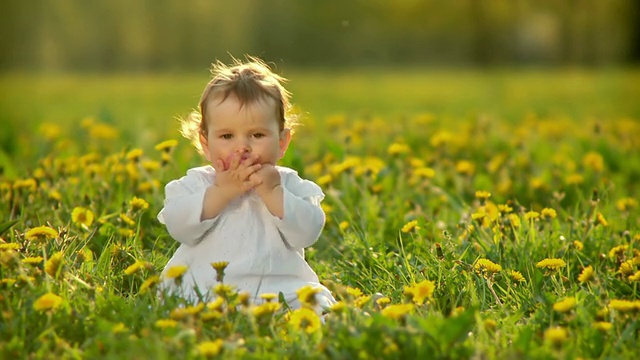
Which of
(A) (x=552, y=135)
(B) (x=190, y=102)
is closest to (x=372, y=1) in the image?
(B) (x=190, y=102)

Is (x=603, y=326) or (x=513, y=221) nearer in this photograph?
(x=603, y=326)

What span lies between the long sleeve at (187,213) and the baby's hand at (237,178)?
0.25 ft

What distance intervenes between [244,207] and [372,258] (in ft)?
1.91

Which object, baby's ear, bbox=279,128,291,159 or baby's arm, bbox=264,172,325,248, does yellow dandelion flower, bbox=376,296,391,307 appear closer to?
baby's arm, bbox=264,172,325,248

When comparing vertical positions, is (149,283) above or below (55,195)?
above

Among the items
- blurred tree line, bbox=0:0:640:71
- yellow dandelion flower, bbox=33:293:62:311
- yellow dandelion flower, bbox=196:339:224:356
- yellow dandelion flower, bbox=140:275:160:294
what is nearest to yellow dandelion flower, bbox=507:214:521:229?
yellow dandelion flower, bbox=140:275:160:294

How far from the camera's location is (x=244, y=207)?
2.68 m

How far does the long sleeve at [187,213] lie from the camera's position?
102 inches

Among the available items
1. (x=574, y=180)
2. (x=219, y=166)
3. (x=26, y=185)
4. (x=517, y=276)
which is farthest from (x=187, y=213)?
(x=574, y=180)

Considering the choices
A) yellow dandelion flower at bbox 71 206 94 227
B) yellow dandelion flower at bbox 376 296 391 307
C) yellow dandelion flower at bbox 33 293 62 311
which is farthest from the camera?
yellow dandelion flower at bbox 71 206 94 227

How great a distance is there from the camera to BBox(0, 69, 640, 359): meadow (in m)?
2.15

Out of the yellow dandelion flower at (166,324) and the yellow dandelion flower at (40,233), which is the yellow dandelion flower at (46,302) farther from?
the yellow dandelion flower at (40,233)

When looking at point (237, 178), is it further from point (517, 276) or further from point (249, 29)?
point (249, 29)

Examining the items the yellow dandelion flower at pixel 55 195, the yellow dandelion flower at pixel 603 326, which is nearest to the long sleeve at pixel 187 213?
the yellow dandelion flower at pixel 55 195
